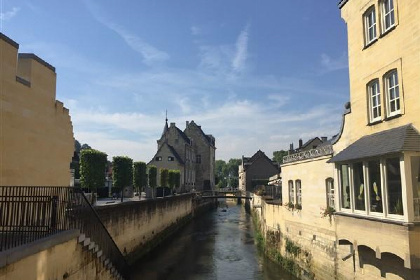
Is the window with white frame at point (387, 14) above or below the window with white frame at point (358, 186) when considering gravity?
above

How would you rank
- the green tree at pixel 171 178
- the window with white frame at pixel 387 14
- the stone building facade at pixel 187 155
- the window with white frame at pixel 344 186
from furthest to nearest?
1. the stone building facade at pixel 187 155
2. the green tree at pixel 171 178
3. the window with white frame at pixel 344 186
4. the window with white frame at pixel 387 14

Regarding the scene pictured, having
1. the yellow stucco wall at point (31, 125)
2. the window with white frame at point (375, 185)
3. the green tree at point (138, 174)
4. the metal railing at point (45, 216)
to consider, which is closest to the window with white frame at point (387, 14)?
the window with white frame at point (375, 185)

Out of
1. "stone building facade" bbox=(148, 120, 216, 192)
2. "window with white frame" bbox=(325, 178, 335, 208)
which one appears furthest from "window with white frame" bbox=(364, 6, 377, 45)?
"stone building facade" bbox=(148, 120, 216, 192)

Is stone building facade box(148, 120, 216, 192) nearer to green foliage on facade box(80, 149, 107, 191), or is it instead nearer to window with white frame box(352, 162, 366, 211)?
green foliage on facade box(80, 149, 107, 191)

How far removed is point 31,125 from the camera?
1225cm

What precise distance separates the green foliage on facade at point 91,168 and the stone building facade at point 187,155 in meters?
39.7

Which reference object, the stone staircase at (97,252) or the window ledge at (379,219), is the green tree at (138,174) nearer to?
the stone staircase at (97,252)

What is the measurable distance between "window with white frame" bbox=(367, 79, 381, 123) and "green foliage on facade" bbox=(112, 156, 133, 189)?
→ 19513 mm

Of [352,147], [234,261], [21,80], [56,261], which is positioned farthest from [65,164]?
[234,261]

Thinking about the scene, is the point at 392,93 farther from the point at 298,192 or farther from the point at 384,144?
the point at 298,192

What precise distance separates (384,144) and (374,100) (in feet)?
8.08

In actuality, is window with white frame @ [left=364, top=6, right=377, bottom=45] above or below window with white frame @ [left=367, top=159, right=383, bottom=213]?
above

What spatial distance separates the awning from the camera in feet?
32.5

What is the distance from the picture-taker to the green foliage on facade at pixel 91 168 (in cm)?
2200
